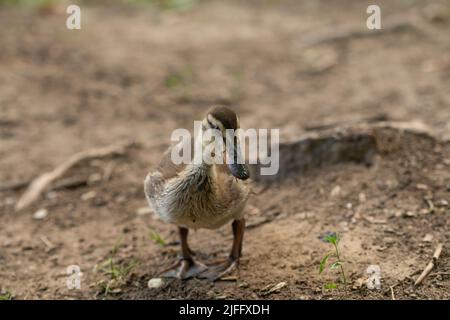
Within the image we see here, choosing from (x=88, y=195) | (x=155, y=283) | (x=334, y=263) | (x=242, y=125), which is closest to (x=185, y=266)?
(x=155, y=283)

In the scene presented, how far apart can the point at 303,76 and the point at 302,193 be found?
12.3ft

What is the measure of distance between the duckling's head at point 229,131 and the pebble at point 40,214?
8.56ft

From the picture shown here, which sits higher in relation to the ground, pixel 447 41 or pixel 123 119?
pixel 447 41

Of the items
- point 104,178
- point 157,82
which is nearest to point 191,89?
point 157,82

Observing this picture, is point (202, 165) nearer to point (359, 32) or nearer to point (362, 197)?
point (362, 197)

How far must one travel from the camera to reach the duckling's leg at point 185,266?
4742 mm

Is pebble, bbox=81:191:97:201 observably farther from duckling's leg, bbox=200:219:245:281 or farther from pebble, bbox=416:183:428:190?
pebble, bbox=416:183:428:190

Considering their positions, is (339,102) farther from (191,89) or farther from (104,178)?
(104,178)

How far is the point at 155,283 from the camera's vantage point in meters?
4.71

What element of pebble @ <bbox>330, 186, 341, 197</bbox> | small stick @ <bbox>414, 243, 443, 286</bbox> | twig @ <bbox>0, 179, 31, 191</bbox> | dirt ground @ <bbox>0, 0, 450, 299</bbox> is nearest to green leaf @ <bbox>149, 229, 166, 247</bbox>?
dirt ground @ <bbox>0, 0, 450, 299</bbox>

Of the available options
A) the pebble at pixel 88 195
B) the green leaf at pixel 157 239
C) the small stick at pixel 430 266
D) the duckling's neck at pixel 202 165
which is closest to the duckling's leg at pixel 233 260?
the duckling's neck at pixel 202 165

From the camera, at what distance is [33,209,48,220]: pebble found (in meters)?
6.06

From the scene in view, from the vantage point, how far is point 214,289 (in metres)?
4.50

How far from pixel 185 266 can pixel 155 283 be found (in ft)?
0.84
